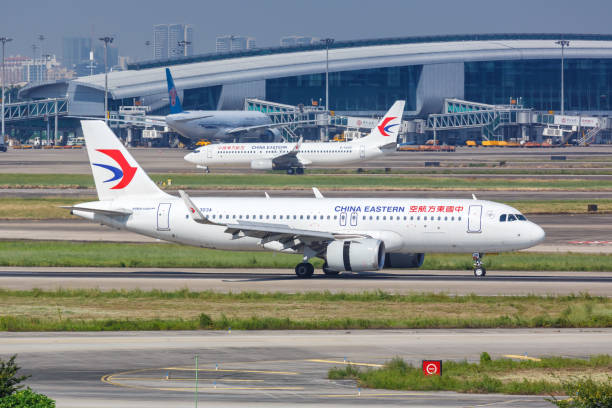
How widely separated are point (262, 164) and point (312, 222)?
249 feet

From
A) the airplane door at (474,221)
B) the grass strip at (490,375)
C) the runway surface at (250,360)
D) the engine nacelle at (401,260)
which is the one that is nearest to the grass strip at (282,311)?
the runway surface at (250,360)

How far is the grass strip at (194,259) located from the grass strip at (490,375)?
23910mm

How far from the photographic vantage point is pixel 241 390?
23797 mm

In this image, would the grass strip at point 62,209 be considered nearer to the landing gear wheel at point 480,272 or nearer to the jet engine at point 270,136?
the landing gear wheel at point 480,272

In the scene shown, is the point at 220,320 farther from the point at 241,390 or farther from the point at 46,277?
the point at 46,277

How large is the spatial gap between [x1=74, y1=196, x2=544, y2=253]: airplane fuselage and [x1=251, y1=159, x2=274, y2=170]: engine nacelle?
239ft

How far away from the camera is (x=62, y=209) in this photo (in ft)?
259

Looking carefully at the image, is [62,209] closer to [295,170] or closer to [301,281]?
[301,281]

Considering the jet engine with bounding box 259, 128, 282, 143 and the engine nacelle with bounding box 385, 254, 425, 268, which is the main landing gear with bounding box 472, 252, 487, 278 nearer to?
the engine nacelle with bounding box 385, 254, 425, 268

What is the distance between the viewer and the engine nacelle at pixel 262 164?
122938mm

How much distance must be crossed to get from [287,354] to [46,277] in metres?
21.0

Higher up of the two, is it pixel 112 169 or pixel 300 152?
pixel 300 152

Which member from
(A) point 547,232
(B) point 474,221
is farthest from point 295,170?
(B) point 474,221

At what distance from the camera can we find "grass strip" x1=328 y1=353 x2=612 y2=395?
938 inches
